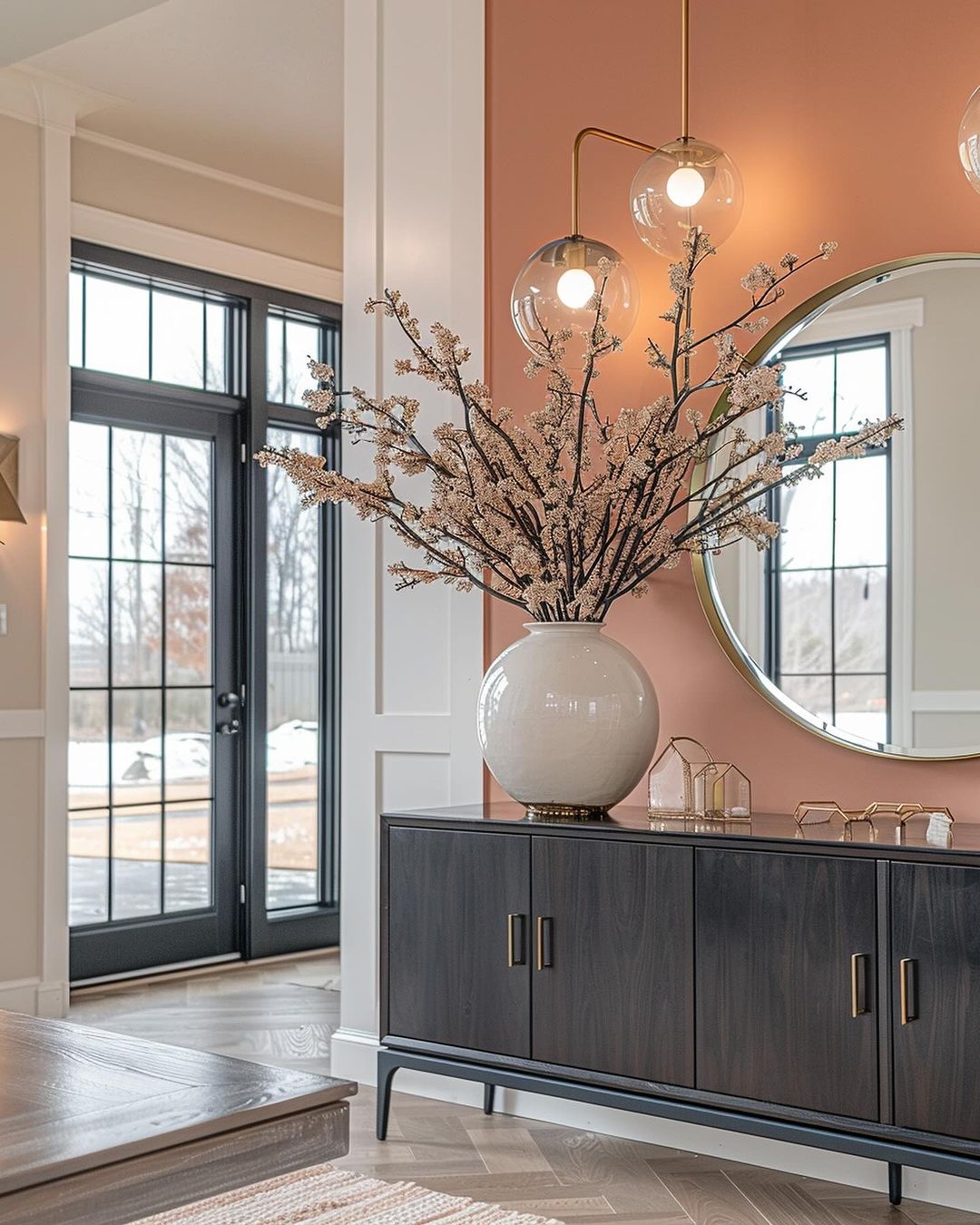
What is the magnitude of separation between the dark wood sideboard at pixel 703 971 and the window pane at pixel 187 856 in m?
2.44

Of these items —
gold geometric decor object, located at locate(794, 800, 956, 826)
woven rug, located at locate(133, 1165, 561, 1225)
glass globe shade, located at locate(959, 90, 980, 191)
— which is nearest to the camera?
glass globe shade, located at locate(959, 90, 980, 191)

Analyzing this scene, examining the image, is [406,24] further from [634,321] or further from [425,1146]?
[425,1146]

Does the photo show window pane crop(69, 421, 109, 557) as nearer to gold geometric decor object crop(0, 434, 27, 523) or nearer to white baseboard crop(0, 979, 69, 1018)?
gold geometric decor object crop(0, 434, 27, 523)

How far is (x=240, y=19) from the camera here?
4438 mm

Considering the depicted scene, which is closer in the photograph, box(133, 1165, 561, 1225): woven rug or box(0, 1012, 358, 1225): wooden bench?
box(0, 1012, 358, 1225): wooden bench

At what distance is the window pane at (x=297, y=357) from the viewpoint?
5965 millimetres

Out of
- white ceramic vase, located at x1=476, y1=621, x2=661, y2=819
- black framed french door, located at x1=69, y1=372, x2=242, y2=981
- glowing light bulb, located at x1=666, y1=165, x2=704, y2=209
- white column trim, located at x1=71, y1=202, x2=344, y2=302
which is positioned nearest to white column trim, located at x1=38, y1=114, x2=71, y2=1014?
white column trim, located at x1=71, y1=202, x2=344, y2=302

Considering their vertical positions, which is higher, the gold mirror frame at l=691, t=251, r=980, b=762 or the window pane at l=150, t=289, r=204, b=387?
the window pane at l=150, t=289, r=204, b=387

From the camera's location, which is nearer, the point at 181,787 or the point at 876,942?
the point at 876,942

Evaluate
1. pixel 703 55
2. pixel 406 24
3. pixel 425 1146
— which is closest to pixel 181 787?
pixel 425 1146

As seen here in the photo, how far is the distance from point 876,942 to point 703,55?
2.06 meters

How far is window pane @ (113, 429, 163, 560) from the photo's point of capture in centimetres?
542

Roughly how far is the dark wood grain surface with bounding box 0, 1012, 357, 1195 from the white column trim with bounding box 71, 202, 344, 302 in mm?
4406

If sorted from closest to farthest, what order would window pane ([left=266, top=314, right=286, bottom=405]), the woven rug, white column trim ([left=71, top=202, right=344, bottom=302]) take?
the woven rug < white column trim ([left=71, top=202, right=344, bottom=302]) < window pane ([left=266, top=314, right=286, bottom=405])
